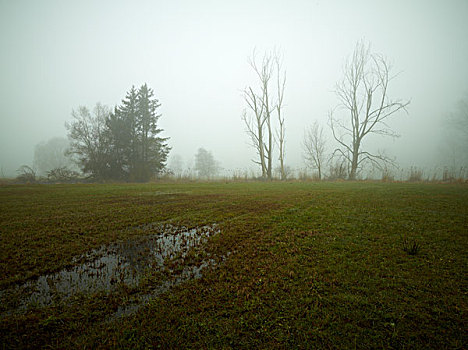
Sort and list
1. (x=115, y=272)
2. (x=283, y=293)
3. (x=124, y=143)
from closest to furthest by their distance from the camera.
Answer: (x=283, y=293)
(x=115, y=272)
(x=124, y=143)

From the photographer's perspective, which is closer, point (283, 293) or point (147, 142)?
point (283, 293)

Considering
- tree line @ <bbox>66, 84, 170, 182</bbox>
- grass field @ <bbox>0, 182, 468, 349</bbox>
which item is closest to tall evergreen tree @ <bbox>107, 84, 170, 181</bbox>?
tree line @ <bbox>66, 84, 170, 182</bbox>

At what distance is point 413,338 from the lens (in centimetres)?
123

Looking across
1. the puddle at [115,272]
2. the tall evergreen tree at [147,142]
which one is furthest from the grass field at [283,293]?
the tall evergreen tree at [147,142]

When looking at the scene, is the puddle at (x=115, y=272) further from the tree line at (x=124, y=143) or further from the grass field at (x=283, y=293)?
the tree line at (x=124, y=143)

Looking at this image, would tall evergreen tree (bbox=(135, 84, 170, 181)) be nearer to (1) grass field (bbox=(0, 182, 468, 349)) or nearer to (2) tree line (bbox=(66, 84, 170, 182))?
(2) tree line (bbox=(66, 84, 170, 182))

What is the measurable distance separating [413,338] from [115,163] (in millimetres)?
22194

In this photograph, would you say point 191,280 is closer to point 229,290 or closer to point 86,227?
point 229,290

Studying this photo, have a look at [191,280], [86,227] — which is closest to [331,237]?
[191,280]

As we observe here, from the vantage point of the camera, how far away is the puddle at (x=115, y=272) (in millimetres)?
1757

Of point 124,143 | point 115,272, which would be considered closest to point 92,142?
point 124,143

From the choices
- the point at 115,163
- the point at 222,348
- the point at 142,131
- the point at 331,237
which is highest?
the point at 142,131

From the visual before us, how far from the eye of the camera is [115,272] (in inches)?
86.8

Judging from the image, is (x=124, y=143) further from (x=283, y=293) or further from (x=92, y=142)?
(x=283, y=293)
